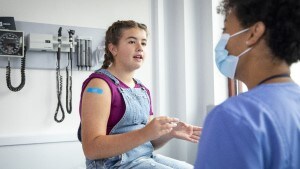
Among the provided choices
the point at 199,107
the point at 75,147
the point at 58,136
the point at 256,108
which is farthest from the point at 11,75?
the point at 256,108

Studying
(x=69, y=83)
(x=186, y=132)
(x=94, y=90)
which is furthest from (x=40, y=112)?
(x=186, y=132)

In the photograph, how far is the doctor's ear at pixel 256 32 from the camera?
64 centimetres

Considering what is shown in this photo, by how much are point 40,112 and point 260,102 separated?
1.80 m

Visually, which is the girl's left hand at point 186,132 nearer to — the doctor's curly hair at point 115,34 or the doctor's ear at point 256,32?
the doctor's curly hair at point 115,34

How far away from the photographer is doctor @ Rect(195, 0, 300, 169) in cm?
55

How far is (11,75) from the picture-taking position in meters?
1.98

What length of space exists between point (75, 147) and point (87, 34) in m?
0.88

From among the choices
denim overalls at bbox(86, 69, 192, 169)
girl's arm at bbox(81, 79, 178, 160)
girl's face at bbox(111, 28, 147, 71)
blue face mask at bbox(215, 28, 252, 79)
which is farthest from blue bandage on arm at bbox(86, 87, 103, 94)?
blue face mask at bbox(215, 28, 252, 79)

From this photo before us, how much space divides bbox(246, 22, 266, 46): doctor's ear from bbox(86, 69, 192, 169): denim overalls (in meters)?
0.69

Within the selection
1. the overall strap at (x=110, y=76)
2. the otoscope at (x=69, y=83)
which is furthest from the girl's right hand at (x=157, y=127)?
the otoscope at (x=69, y=83)

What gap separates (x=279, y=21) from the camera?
63 cm

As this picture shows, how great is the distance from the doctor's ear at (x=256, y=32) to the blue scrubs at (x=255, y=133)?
127 millimetres

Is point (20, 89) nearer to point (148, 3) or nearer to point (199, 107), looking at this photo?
point (148, 3)

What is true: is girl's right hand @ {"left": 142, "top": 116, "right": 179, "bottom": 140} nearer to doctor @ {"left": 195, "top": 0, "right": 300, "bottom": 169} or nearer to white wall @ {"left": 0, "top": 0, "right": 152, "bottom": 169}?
doctor @ {"left": 195, "top": 0, "right": 300, "bottom": 169}
